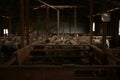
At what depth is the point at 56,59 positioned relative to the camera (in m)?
6.71

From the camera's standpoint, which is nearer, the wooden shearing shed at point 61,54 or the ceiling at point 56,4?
the wooden shearing shed at point 61,54

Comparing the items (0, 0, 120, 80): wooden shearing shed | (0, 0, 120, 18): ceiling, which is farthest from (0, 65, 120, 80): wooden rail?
(0, 0, 120, 18): ceiling

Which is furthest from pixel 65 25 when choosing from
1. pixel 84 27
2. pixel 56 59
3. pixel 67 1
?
pixel 56 59

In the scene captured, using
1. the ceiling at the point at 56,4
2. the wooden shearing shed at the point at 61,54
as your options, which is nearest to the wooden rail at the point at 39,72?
the wooden shearing shed at the point at 61,54

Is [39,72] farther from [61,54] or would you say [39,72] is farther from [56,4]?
[56,4]

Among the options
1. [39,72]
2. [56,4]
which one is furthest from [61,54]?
[56,4]

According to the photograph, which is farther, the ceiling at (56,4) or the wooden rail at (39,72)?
the ceiling at (56,4)

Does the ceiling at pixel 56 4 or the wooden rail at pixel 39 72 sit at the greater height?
the ceiling at pixel 56 4

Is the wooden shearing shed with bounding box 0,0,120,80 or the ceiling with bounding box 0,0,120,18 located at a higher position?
the ceiling with bounding box 0,0,120,18

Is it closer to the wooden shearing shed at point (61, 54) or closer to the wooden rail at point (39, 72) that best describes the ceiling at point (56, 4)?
the wooden shearing shed at point (61, 54)

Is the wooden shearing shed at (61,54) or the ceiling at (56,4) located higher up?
the ceiling at (56,4)

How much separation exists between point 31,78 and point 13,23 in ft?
54.9

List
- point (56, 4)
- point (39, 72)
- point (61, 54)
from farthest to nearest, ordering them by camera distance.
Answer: point (56, 4), point (61, 54), point (39, 72)

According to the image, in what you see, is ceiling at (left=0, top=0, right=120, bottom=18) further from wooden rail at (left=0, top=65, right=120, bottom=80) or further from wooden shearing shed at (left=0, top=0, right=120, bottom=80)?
wooden rail at (left=0, top=65, right=120, bottom=80)
